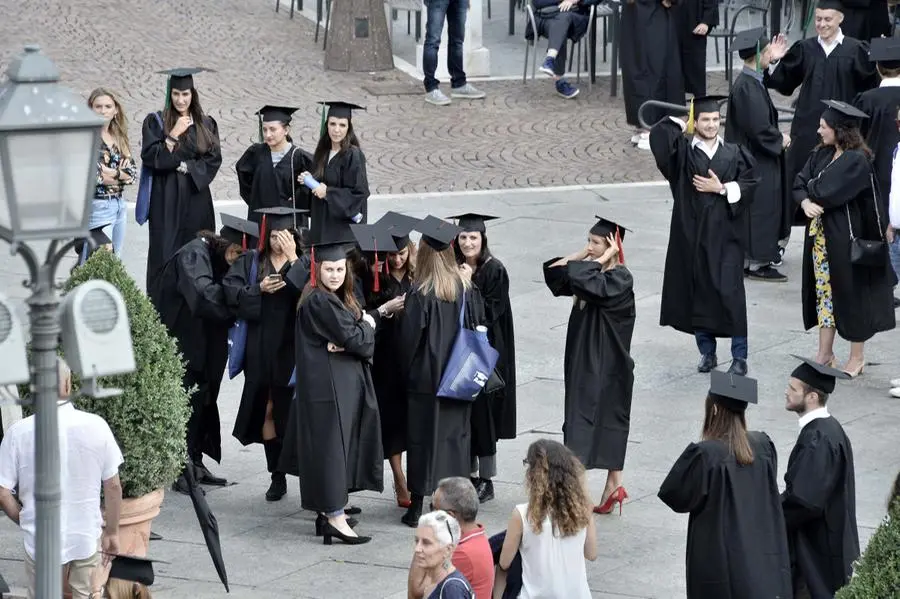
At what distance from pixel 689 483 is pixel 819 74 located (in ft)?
23.8

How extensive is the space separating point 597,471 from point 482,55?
393 inches

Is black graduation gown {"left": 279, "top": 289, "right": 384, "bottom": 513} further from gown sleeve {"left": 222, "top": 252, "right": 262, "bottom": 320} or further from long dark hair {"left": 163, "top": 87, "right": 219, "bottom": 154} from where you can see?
long dark hair {"left": 163, "top": 87, "right": 219, "bottom": 154}

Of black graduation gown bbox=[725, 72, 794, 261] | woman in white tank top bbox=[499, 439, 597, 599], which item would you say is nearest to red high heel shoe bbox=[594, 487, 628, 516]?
woman in white tank top bbox=[499, 439, 597, 599]

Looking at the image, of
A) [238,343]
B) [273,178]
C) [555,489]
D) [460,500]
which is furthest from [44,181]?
[273,178]

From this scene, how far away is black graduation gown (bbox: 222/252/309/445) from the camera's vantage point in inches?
385

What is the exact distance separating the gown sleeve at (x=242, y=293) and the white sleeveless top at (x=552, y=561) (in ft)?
8.81

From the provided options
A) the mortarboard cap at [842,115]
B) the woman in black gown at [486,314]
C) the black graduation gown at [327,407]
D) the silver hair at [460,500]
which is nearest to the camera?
the silver hair at [460,500]

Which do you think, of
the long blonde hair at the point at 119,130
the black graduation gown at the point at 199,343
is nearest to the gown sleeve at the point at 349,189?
the long blonde hair at the point at 119,130

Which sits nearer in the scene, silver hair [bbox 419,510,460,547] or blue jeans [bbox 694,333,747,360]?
silver hair [bbox 419,510,460,547]

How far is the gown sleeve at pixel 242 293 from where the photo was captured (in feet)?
32.0

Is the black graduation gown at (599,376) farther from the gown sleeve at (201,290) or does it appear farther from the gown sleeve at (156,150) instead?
the gown sleeve at (156,150)

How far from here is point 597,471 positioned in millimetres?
10438

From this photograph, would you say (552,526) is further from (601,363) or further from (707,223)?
(707,223)

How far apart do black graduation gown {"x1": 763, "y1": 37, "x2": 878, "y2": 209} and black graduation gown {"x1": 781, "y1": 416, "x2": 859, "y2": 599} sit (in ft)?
20.9
